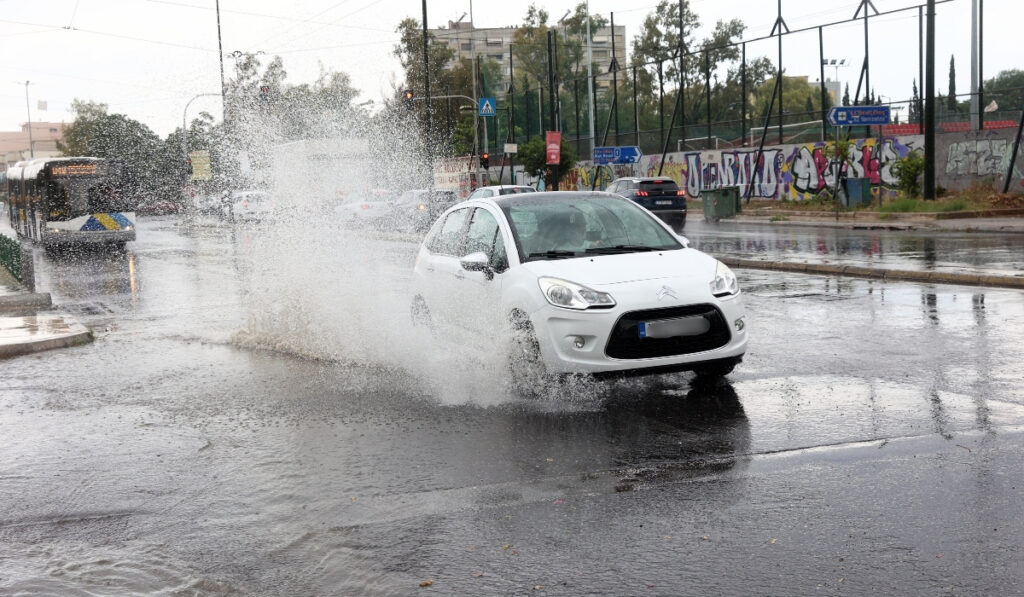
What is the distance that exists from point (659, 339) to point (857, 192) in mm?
30233

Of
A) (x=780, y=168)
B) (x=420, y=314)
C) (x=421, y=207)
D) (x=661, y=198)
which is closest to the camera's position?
(x=420, y=314)

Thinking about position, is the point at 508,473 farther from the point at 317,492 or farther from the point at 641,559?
the point at 641,559

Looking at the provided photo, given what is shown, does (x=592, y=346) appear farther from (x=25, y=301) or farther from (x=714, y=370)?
(x=25, y=301)

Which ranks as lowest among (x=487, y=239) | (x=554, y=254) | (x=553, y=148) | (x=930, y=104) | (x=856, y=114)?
→ (x=554, y=254)

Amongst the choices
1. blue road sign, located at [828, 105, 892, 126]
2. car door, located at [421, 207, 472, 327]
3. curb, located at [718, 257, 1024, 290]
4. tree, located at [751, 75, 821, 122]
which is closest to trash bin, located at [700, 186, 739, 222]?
blue road sign, located at [828, 105, 892, 126]

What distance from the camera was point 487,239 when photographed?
28.1 ft

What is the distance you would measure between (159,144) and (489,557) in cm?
6155

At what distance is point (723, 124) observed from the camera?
151 feet

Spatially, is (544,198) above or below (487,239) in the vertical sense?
above

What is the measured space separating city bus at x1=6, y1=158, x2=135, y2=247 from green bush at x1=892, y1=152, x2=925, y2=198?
80.5ft

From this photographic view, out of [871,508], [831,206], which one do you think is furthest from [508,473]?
[831,206]

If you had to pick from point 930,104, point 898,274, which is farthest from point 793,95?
point 898,274

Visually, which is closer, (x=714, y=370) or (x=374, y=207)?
(x=714, y=370)

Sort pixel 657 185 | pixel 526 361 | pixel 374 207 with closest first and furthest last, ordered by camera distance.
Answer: pixel 526 361 → pixel 657 185 → pixel 374 207
